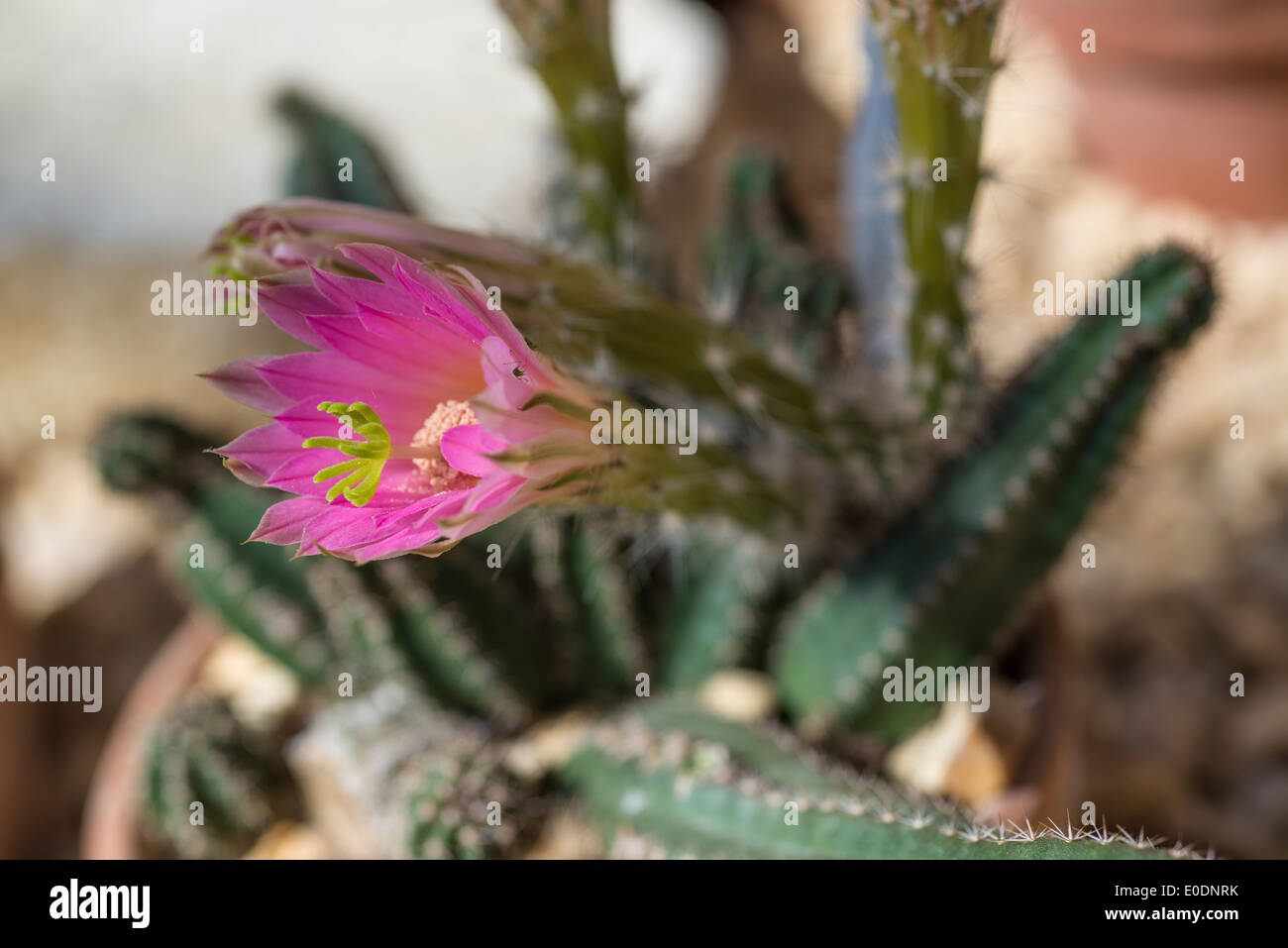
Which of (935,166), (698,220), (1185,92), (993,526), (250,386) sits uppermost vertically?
(1185,92)

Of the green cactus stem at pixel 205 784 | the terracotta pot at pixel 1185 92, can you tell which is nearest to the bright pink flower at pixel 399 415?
the green cactus stem at pixel 205 784

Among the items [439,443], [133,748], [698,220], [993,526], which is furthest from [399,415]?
[698,220]

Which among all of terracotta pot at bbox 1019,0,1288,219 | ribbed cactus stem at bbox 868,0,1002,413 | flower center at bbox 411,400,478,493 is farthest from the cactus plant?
terracotta pot at bbox 1019,0,1288,219

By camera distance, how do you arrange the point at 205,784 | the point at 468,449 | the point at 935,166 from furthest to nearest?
1. the point at 205,784
2. the point at 935,166
3. the point at 468,449

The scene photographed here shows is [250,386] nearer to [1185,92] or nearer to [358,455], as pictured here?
[358,455]

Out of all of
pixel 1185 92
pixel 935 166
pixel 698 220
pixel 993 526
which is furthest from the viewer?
pixel 698 220

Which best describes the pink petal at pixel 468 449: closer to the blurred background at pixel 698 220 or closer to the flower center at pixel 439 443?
the flower center at pixel 439 443

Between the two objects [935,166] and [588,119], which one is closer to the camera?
[935,166]

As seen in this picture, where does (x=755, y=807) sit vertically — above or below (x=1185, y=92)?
below
